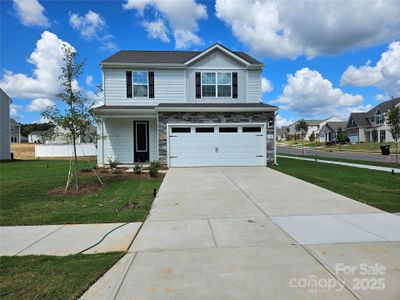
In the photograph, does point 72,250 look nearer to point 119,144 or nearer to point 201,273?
point 201,273

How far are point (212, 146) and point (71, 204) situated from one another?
959cm

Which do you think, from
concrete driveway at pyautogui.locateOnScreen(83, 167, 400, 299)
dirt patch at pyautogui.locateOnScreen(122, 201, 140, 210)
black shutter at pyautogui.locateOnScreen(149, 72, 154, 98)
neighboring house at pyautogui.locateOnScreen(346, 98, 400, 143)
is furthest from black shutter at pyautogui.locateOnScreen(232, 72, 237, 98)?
neighboring house at pyautogui.locateOnScreen(346, 98, 400, 143)

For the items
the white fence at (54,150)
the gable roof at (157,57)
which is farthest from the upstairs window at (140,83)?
the white fence at (54,150)

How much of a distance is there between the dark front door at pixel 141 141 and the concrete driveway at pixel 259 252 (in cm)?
1058

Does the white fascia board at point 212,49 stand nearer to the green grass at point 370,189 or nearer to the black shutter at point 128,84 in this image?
the black shutter at point 128,84

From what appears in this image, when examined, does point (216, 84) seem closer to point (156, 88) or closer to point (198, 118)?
point (198, 118)

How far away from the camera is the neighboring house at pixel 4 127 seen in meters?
Result: 26.3

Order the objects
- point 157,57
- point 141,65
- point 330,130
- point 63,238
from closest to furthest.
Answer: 1. point 63,238
2. point 141,65
3. point 157,57
4. point 330,130

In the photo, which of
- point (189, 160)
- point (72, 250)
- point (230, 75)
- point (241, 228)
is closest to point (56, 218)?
point (72, 250)

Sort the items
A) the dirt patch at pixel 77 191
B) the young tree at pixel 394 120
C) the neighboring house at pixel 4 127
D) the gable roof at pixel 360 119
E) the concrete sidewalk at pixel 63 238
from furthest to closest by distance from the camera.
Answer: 1. the gable roof at pixel 360 119
2. the neighboring house at pixel 4 127
3. the young tree at pixel 394 120
4. the dirt patch at pixel 77 191
5. the concrete sidewalk at pixel 63 238

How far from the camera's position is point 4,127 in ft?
88.1

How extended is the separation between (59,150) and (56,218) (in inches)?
1092

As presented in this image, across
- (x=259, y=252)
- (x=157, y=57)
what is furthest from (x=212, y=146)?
(x=259, y=252)

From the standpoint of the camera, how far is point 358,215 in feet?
21.3
